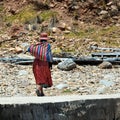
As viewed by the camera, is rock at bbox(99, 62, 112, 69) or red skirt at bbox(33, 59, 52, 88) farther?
rock at bbox(99, 62, 112, 69)

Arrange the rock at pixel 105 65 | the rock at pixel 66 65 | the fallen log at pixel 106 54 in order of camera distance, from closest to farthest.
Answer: the rock at pixel 66 65
the rock at pixel 105 65
the fallen log at pixel 106 54

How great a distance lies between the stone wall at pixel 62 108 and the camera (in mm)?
4262

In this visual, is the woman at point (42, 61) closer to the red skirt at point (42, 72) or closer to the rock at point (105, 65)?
the red skirt at point (42, 72)

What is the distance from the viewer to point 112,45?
15.4 m

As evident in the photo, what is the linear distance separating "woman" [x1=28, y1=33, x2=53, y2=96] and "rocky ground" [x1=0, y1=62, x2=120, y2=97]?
6.79ft

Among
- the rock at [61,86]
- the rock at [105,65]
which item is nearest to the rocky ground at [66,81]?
the rock at [61,86]

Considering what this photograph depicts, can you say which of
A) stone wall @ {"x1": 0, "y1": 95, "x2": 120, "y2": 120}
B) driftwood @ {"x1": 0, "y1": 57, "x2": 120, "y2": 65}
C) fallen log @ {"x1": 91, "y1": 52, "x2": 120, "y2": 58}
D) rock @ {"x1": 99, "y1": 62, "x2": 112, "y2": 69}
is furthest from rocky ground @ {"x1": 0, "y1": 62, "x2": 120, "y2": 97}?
stone wall @ {"x1": 0, "y1": 95, "x2": 120, "y2": 120}

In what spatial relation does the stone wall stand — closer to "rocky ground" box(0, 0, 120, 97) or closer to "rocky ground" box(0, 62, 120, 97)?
"rocky ground" box(0, 62, 120, 97)

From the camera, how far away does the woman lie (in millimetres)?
7273

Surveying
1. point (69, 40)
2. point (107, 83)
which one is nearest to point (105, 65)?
point (107, 83)

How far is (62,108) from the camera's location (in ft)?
14.2

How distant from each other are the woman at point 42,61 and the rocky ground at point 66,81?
2070 millimetres

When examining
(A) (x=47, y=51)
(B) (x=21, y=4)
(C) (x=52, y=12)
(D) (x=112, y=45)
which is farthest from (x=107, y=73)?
(B) (x=21, y=4)

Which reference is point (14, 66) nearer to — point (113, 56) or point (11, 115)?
point (113, 56)
